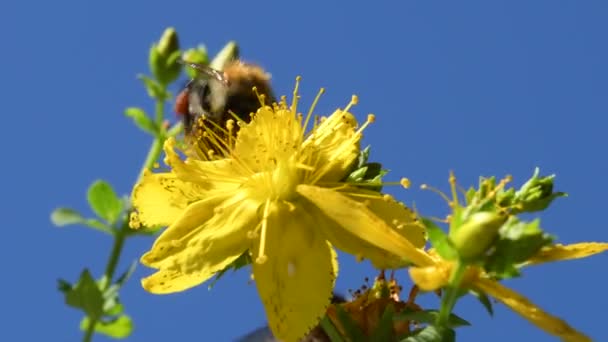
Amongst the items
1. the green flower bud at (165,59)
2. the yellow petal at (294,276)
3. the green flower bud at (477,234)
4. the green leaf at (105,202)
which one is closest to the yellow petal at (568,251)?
the green flower bud at (477,234)

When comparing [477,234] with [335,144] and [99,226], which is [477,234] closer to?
[335,144]

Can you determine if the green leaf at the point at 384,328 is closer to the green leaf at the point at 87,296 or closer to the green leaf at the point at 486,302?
the green leaf at the point at 486,302

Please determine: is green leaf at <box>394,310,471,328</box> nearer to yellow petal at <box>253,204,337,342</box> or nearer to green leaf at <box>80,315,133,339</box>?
yellow petal at <box>253,204,337,342</box>

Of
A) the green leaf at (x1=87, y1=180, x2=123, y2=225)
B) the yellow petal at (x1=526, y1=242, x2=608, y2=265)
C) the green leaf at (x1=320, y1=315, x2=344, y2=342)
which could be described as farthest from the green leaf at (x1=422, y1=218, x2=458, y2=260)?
the green leaf at (x1=87, y1=180, x2=123, y2=225)

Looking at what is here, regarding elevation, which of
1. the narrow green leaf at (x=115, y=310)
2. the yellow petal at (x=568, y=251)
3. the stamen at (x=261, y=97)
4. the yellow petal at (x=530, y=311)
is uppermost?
the stamen at (x=261, y=97)

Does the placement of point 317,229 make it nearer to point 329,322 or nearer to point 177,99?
point 329,322
